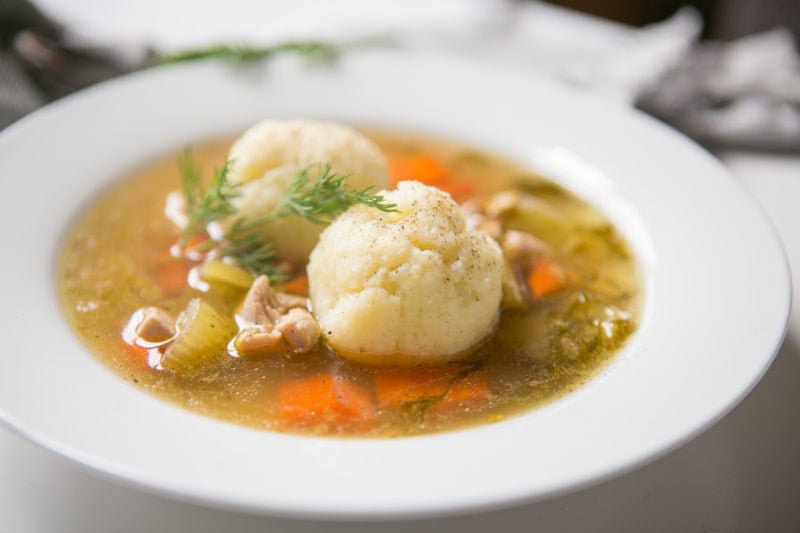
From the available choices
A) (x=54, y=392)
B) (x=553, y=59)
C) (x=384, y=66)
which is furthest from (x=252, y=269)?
(x=553, y=59)

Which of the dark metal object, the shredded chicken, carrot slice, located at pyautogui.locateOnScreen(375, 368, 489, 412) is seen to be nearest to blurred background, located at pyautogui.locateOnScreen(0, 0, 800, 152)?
the dark metal object

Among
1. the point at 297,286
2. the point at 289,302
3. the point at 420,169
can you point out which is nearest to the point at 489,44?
the point at 420,169

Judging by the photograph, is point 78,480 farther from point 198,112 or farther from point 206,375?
point 198,112

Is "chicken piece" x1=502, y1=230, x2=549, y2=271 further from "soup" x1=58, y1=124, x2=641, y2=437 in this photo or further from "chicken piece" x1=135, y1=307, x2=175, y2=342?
"chicken piece" x1=135, y1=307, x2=175, y2=342

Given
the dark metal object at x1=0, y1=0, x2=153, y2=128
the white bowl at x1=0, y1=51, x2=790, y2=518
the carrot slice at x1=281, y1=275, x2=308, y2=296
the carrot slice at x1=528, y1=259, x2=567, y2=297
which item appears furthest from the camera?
the dark metal object at x1=0, y1=0, x2=153, y2=128

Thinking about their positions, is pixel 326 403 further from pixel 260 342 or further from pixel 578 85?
pixel 578 85

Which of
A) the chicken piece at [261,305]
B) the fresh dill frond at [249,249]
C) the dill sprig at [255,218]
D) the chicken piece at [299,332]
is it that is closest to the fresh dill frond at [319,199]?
the dill sprig at [255,218]

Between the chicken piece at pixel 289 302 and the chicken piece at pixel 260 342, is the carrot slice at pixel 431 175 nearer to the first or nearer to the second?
the chicken piece at pixel 289 302
